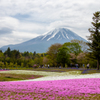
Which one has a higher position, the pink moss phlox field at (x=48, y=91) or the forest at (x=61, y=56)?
the forest at (x=61, y=56)

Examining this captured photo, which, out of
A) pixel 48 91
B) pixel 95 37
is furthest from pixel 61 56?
pixel 48 91

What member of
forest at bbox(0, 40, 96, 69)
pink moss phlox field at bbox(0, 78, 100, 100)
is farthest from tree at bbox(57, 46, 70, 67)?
pink moss phlox field at bbox(0, 78, 100, 100)

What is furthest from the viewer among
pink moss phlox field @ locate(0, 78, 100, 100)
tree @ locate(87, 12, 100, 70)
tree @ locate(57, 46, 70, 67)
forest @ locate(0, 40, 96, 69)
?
forest @ locate(0, 40, 96, 69)

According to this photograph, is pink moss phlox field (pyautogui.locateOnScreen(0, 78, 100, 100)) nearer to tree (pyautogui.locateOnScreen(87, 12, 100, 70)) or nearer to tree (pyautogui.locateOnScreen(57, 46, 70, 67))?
tree (pyautogui.locateOnScreen(87, 12, 100, 70))

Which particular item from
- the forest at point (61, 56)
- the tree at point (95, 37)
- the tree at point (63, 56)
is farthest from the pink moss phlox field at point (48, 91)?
the forest at point (61, 56)

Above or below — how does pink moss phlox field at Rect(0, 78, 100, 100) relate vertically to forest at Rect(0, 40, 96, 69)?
below

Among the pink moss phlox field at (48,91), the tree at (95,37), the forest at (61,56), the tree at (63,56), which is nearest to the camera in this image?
the pink moss phlox field at (48,91)

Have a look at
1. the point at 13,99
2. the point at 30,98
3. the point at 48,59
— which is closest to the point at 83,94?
the point at 30,98

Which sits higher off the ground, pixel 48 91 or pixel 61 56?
pixel 61 56

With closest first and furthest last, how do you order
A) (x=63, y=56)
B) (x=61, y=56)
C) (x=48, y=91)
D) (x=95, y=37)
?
(x=48, y=91) → (x=95, y=37) → (x=61, y=56) → (x=63, y=56)

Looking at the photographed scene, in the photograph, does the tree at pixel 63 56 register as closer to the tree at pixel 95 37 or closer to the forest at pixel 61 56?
the forest at pixel 61 56

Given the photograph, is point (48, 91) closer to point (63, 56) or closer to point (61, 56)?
point (61, 56)

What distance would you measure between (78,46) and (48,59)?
64.3ft

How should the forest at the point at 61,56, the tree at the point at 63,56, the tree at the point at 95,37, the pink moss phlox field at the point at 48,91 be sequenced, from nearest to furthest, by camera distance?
the pink moss phlox field at the point at 48,91
the tree at the point at 95,37
the tree at the point at 63,56
the forest at the point at 61,56
